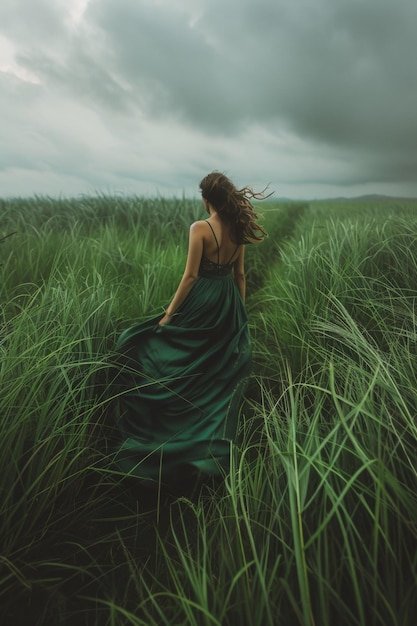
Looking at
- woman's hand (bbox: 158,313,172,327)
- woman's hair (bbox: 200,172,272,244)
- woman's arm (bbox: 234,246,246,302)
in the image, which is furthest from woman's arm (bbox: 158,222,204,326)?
woman's arm (bbox: 234,246,246,302)

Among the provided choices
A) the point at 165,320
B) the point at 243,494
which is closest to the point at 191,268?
the point at 165,320

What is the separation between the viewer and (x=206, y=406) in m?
1.50

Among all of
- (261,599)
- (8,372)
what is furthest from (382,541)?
(8,372)

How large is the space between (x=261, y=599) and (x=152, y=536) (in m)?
0.62

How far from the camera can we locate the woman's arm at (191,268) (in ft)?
5.21

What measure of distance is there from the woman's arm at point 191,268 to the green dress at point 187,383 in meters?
0.06

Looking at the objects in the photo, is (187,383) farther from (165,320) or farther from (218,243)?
(218,243)

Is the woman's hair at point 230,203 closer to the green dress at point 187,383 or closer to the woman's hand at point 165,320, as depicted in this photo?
the green dress at point 187,383

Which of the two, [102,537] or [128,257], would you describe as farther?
[128,257]

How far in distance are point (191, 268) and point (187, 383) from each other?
0.56 meters

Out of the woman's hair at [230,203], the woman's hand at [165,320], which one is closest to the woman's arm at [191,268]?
the woman's hand at [165,320]

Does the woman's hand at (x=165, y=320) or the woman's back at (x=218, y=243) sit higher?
the woman's back at (x=218, y=243)

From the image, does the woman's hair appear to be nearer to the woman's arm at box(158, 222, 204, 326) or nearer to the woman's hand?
the woman's arm at box(158, 222, 204, 326)

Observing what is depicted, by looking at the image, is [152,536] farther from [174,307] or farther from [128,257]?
[128,257]
